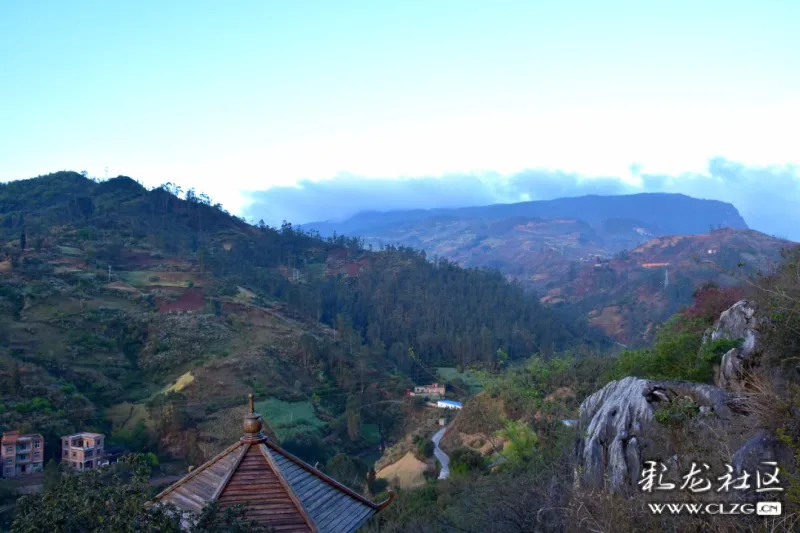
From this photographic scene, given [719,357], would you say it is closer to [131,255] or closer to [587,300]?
[131,255]

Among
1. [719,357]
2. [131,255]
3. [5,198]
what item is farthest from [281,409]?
[5,198]

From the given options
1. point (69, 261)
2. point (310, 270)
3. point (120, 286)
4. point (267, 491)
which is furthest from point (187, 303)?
point (267, 491)

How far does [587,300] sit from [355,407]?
57370 millimetres

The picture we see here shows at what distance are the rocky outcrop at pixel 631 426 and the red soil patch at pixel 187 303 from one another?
1532 inches

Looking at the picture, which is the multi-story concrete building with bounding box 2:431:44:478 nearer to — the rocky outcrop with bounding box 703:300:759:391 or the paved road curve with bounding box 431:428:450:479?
the paved road curve with bounding box 431:428:450:479

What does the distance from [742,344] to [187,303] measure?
4099cm

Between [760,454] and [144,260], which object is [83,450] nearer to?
[760,454]

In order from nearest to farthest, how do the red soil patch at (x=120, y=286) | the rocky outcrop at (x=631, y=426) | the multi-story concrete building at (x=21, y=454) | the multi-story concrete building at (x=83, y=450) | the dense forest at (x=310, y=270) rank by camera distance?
the rocky outcrop at (x=631, y=426), the multi-story concrete building at (x=21, y=454), the multi-story concrete building at (x=83, y=450), the red soil patch at (x=120, y=286), the dense forest at (x=310, y=270)

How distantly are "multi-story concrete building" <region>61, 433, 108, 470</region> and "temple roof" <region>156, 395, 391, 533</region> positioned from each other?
56.8 feet

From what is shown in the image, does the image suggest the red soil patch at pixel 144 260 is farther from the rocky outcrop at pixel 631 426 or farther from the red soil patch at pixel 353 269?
the rocky outcrop at pixel 631 426

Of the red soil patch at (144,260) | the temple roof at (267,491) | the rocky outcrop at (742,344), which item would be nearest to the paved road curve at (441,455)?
the rocky outcrop at (742,344)

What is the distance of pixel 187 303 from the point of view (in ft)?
139

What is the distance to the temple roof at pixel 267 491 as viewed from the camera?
6539 mm

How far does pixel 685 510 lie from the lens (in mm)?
4391
